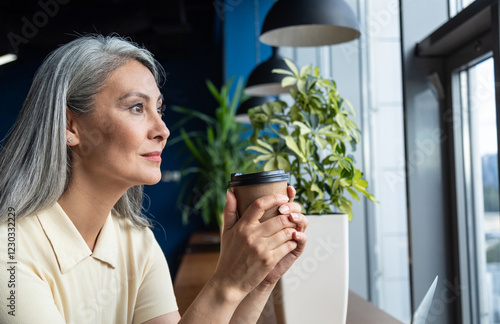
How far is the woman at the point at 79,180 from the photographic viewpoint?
1118mm

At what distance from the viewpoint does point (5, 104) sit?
7609 millimetres

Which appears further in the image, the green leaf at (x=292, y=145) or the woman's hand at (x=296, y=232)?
the green leaf at (x=292, y=145)

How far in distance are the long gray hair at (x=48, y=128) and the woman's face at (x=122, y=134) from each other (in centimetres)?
3

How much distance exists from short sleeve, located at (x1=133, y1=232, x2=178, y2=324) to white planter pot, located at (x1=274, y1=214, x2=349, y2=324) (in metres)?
→ 0.39

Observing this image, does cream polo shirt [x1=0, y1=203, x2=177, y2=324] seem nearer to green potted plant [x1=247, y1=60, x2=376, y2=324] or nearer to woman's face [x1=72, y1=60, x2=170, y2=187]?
woman's face [x1=72, y1=60, x2=170, y2=187]

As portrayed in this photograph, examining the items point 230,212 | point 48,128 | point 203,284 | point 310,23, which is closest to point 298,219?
point 230,212

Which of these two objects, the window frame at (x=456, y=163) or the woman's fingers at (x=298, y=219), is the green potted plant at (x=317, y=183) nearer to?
the woman's fingers at (x=298, y=219)

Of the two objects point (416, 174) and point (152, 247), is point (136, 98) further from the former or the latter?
point (416, 174)

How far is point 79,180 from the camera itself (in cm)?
130

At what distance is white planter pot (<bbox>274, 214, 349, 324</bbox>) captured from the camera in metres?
1.23

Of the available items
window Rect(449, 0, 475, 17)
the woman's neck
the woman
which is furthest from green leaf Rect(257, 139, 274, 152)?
window Rect(449, 0, 475, 17)

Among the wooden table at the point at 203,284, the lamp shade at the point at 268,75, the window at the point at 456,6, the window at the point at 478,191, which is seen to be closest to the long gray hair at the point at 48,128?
the wooden table at the point at 203,284

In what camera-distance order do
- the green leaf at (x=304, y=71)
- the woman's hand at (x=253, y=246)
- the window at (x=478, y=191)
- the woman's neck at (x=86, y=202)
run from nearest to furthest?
1. the woman's hand at (x=253, y=246)
2. the woman's neck at (x=86, y=202)
3. the green leaf at (x=304, y=71)
4. the window at (x=478, y=191)

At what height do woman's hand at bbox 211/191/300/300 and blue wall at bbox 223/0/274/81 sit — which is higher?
blue wall at bbox 223/0/274/81
